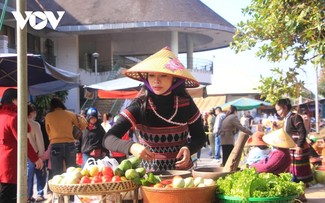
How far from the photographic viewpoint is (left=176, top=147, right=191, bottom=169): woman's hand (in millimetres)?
2996

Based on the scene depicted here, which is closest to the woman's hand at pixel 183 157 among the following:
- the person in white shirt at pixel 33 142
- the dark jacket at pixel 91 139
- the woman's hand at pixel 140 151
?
the woman's hand at pixel 140 151

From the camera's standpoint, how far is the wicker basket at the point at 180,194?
228cm

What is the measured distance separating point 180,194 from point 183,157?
752 mm

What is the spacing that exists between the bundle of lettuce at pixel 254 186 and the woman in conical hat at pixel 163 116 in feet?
2.06

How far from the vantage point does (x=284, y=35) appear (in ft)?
18.1

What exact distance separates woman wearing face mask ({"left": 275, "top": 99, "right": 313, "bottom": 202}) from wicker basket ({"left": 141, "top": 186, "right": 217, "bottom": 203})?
5.01 m

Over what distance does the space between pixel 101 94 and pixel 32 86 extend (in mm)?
3402

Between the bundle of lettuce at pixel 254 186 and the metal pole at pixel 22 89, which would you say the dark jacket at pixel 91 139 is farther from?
the bundle of lettuce at pixel 254 186

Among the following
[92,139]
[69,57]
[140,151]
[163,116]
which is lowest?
[92,139]

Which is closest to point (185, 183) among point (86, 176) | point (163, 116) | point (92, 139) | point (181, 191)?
point (181, 191)

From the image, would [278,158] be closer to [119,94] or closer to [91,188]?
[91,188]

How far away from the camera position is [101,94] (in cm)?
1195

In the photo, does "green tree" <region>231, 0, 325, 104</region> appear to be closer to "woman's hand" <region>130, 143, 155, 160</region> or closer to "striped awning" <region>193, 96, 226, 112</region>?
"woman's hand" <region>130, 143, 155, 160</region>

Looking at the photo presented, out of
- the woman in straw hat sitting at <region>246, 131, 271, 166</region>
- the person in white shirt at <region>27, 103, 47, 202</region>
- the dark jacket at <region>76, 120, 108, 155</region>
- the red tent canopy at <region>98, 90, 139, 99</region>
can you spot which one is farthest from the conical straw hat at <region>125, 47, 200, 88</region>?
the red tent canopy at <region>98, 90, 139, 99</region>
